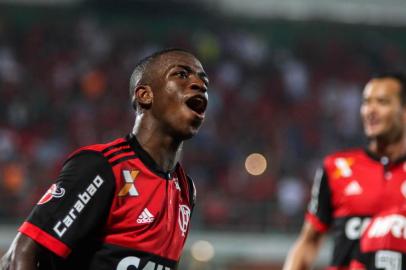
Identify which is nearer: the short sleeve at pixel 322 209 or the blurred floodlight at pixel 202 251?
the short sleeve at pixel 322 209

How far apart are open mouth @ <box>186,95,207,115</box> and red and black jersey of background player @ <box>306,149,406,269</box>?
203cm

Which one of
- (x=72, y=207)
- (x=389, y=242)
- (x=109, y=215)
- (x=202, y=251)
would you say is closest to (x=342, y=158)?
(x=389, y=242)

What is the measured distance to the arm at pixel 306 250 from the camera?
525 cm

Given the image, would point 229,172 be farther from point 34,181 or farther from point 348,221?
point 348,221

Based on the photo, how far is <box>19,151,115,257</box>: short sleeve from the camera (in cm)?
297

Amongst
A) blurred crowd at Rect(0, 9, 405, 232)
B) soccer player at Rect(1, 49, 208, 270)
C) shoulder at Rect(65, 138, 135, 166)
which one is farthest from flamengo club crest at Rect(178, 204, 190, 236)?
blurred crowd at Rect(0, 9, 405, 232)

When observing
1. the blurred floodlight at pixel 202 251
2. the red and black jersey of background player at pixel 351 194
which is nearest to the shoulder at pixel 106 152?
the red and black jersey of background player at pixel 351 194

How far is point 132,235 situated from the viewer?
315 centimetres

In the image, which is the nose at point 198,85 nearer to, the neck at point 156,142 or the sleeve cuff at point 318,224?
the neck at point 156,142

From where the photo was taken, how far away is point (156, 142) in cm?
342

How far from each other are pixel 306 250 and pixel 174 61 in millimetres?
2311

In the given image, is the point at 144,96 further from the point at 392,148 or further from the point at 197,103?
the point at 392,148

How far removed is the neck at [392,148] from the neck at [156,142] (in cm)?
229

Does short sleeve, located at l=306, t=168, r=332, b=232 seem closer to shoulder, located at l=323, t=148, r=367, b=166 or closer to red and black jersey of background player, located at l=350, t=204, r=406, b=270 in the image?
shoulder, located at l=323, t=148, r=367, b=166
